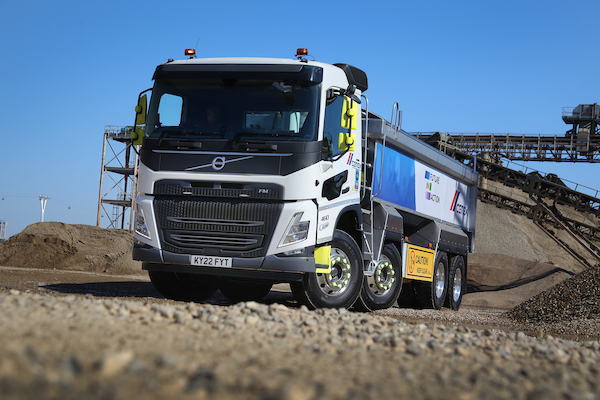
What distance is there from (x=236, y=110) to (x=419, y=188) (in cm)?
537

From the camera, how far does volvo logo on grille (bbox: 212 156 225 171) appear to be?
25.6ft

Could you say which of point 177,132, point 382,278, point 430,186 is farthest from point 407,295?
point 177,132

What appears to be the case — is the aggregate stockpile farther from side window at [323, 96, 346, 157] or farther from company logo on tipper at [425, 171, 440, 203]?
company logo on tipper at [425, 171, 440, 203]

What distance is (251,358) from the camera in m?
3.88

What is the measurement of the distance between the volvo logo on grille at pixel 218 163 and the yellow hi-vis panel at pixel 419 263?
4.87 meters

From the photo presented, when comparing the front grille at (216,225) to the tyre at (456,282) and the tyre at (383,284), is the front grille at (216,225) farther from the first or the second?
the tyre at (456,282)

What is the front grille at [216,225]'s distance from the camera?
779 centimetres

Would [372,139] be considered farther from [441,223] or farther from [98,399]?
[98,399]

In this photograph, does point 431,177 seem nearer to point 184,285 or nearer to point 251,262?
point 184,285

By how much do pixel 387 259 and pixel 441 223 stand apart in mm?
3376

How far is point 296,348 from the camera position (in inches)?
175

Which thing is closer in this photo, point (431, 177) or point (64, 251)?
point (431, 177)

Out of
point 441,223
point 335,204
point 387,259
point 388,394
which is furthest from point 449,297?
point 388,394

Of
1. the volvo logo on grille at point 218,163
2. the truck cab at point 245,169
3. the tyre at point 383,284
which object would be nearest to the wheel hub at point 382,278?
the tyre at point 383,284
